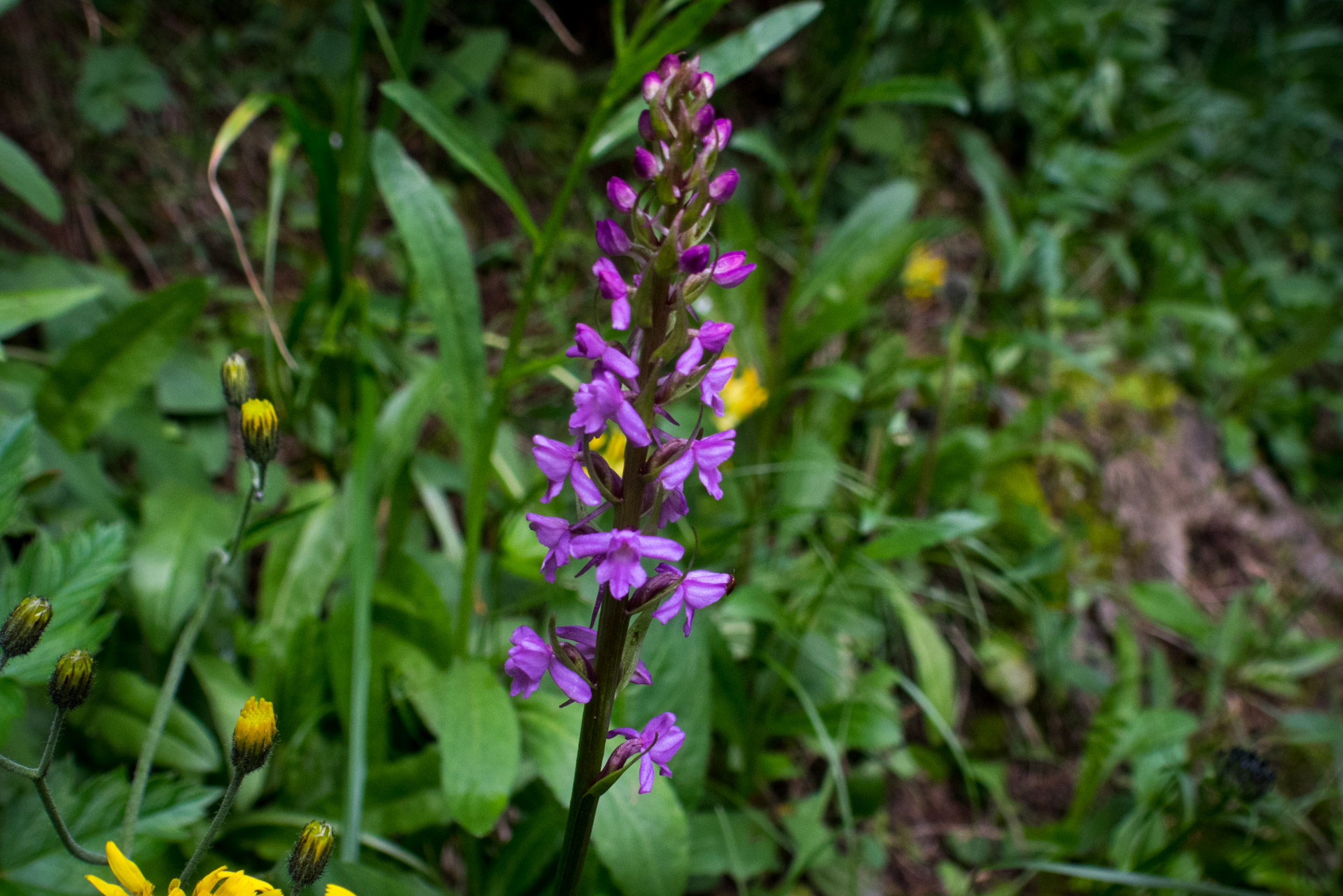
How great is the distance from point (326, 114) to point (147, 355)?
1.26 m

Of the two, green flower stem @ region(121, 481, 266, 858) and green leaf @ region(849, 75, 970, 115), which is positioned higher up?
green leaf @ region(849, 75, 970, 115)

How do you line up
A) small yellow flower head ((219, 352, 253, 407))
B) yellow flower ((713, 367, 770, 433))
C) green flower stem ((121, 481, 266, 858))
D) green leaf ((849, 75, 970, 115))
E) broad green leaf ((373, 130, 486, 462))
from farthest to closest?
1. yellow flower ((713, 367, 770, 433))
2. green leaf ((849, 75, 970, 115))
3. broad green leaf ((373, 130, 486, 462))
4. small yellow flower head ((219, 352, 253, 407))
5. green flower stem ((121, 481, 266, 858))

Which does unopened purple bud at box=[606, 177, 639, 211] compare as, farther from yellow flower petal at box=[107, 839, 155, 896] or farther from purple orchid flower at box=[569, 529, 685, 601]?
yellow flower petal at box=[107, 839, 155, 896]

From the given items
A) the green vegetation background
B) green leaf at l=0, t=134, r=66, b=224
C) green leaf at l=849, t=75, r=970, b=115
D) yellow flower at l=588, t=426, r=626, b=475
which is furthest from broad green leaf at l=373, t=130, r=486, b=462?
green leaf at l=849, t=75, r=970, b=115

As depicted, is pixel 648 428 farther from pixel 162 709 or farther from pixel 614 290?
pixel 162 709

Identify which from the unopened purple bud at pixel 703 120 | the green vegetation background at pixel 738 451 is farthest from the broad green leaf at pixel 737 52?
the unopened purple bud at pixel 703 120

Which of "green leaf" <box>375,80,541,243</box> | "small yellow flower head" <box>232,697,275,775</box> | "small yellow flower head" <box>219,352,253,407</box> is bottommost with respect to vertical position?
"small yellow flower head" <box>232,697,275,775</box>

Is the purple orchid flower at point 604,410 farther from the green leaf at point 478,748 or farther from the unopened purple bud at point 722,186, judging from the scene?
the green leaf at point 478,748

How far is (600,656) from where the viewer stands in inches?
27.3

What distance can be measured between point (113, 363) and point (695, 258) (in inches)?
52.1

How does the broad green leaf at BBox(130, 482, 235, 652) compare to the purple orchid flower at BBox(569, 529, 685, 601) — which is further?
the broad green leaf at BBox(130, 482, 235, 652)

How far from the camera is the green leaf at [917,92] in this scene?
1.70 metres

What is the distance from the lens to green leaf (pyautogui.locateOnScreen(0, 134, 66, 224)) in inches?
56.0

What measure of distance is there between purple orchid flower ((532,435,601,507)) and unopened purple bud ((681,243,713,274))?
175 mm
